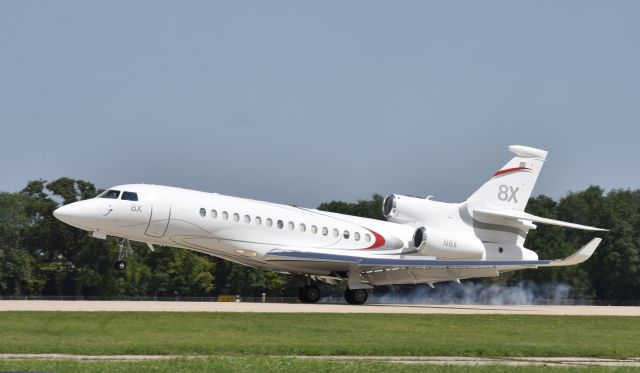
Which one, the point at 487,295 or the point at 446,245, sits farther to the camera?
the point at 487,295

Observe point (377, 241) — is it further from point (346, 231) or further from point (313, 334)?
point (313, 334)

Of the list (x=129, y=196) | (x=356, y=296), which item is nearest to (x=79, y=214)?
(x=129, y=196)

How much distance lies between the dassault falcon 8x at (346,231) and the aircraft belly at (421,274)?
1.6 inches

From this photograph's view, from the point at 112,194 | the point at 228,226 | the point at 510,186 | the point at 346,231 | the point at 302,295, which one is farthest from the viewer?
the point at 510,186

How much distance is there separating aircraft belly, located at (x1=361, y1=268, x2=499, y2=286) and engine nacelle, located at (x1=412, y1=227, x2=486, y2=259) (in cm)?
162

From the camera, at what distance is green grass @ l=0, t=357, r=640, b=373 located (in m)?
18.5

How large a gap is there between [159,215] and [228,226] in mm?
2710

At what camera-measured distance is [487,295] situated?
56000 millimetres

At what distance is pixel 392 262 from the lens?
41.4 metres

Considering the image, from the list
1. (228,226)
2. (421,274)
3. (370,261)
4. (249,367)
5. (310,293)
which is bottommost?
(249,367)

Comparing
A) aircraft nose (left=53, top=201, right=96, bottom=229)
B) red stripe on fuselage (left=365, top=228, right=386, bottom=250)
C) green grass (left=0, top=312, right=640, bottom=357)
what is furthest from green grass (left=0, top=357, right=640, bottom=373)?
red stripe on fuselage (left=365, top=228, right=386, bottom=250)

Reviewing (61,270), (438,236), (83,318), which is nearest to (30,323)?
(83,318)

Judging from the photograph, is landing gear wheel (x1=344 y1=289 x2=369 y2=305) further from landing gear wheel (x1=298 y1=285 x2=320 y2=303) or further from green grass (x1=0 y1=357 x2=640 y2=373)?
green grass (x1=0 y1=357 x2=640 y2=373)

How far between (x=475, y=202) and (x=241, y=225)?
10.8 meters
